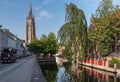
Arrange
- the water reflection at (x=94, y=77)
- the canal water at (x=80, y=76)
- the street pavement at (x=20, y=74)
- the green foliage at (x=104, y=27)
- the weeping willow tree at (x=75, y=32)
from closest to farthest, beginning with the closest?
the street pavement at (x=20, y=74) → the water reflection at (x=94, y=77) → the canal water at (x=80, y=76) → the weeping willow tree at (x=75, y=32) → the green foliage at (x=104, y=27)

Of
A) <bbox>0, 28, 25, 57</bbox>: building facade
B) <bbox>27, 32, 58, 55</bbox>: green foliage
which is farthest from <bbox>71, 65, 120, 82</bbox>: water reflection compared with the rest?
<bbox>27, 32, 58, 55</bbox>: green foliage

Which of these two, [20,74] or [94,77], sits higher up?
[20,74]

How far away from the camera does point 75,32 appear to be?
51156 mm

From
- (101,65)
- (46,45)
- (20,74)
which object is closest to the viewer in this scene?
(20,74)

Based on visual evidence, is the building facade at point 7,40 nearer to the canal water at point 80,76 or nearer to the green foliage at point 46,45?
the green foliage at point 46,45

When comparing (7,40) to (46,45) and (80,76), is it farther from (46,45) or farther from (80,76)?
(80,76)

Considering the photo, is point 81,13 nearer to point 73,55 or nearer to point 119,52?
point 73,55

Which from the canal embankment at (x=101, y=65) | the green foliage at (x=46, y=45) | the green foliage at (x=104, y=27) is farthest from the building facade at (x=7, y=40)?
the green foliage at (x=104, y=27)

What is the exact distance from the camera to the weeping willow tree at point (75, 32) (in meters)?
50.7

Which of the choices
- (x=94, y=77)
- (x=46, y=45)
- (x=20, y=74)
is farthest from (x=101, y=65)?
(x=46, y=45)

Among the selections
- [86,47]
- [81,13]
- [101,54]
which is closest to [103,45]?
[101,54]

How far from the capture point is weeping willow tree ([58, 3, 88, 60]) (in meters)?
50.7

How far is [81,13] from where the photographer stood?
2039 inches

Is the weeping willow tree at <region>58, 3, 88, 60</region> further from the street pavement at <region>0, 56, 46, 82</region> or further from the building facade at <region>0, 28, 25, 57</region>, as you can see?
the building facade at <region>0, 28, 25, 57</region>
